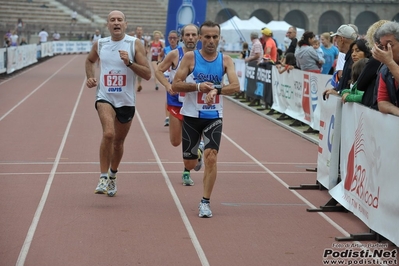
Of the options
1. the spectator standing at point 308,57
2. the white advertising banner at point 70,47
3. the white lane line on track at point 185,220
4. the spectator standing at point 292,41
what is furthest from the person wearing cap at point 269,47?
the white advertising banner at point 70,47

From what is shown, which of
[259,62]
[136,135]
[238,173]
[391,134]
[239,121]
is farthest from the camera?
[259,62]

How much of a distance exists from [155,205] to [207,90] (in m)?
1.57

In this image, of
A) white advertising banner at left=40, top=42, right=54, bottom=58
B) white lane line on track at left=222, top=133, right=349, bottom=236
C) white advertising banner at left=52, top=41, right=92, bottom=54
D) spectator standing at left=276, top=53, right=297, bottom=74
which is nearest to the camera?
white lane line on track at left=222, top=133, right=349, bottom=236

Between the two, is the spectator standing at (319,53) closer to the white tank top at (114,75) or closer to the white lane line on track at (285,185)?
the white lane line on track at (285,185)

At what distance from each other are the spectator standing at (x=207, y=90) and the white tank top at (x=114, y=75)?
3.12 feet

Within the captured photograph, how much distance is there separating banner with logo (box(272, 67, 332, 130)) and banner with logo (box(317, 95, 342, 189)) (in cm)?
475

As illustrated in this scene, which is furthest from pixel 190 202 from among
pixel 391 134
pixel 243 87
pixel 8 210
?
pixel 243 87

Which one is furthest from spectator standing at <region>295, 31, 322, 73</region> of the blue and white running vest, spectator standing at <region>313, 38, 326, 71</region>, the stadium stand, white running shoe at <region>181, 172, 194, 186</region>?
the stadium stand

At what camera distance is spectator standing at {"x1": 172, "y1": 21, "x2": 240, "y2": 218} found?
28.0ft

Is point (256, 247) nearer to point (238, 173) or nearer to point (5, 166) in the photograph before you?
point (238, 173)

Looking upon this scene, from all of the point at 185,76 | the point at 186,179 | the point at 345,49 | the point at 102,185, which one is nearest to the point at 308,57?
the point at 345,49

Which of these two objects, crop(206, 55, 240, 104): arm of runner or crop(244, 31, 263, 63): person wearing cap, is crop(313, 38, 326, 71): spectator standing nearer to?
crop(244, 31, 263, 63): person wearing cap

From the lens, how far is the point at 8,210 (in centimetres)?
883

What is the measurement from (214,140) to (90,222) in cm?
150
